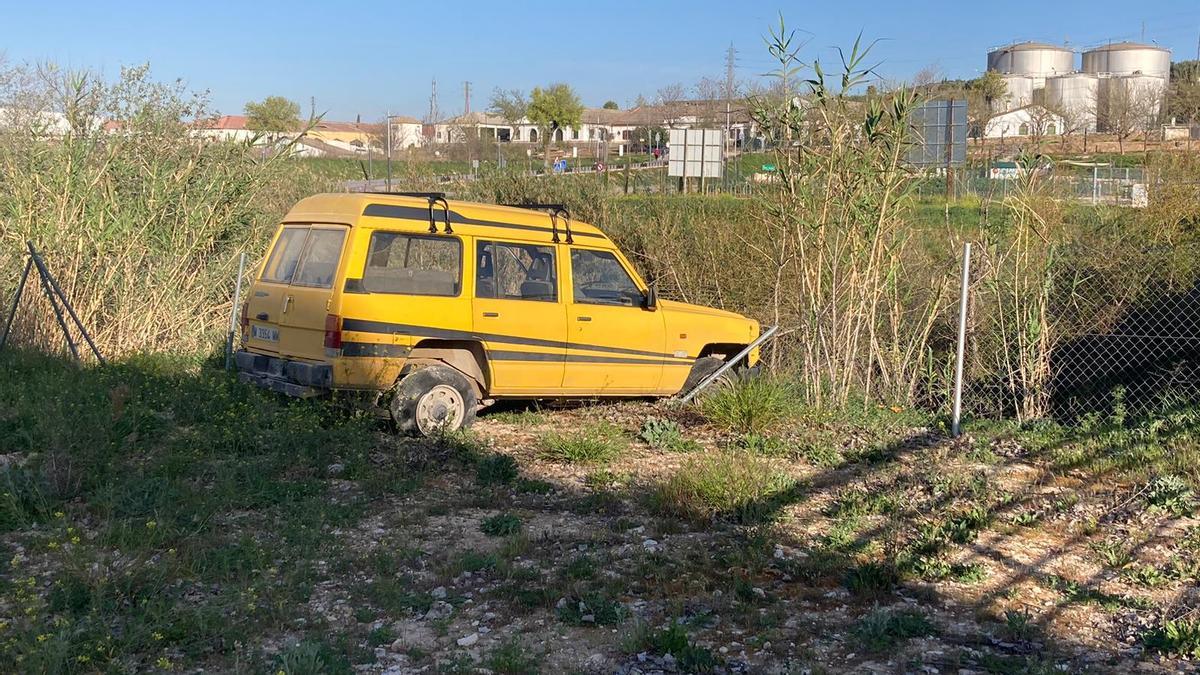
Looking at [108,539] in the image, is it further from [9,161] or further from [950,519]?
[9,161]

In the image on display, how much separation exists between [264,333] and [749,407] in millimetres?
4113

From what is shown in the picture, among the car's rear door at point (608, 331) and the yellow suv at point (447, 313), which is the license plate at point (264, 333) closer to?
the yellow suv at point (447, 313)

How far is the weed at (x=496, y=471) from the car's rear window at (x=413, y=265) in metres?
1.64

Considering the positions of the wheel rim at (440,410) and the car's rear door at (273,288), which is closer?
the wheel rim at (440,410)

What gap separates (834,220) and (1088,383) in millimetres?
3983

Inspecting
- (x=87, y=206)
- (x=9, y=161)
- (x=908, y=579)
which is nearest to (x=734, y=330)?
(x=908, y=579)

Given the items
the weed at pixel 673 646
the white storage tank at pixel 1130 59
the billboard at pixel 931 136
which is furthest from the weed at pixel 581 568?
the white storage tank at pixel 1130 59

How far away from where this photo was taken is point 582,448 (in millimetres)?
8047

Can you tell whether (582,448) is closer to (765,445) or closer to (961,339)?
(765,445)

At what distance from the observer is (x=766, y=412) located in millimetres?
8945

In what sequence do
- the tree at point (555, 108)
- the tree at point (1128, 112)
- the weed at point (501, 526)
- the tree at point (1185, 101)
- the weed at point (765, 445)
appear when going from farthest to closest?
1. the tree at point (555, 108)
2. the tree at point (1128, 112)
3. the tree at point (1185, 101)
4. the weed at point (765, 445)
5. the weed at point (501, 526)

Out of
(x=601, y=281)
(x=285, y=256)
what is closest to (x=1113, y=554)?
(x=601, y=281)

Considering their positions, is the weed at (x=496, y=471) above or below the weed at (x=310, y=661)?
above

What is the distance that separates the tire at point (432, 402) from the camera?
27.7ft
